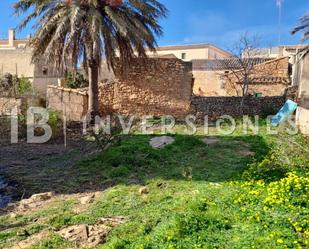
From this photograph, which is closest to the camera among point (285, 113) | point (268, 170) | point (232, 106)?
point (268, 170)

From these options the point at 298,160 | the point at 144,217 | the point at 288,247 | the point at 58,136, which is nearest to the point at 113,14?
the point at 58,136

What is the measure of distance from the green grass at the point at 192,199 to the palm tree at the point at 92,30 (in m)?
4.85

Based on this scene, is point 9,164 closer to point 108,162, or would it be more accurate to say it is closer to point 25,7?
point 108,162

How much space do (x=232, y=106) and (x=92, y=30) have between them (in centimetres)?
683

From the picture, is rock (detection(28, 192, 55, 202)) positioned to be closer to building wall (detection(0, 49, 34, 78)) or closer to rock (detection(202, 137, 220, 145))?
rock (detection(202, 137, 220, 145))

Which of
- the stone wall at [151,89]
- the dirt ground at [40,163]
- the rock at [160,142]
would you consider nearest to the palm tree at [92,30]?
the stone wall at [151,89]

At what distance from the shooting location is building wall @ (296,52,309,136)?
11842mm

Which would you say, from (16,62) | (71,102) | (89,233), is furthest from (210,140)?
(16,62)

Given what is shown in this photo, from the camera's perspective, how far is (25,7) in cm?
1454

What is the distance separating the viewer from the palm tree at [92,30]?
13.5 metres

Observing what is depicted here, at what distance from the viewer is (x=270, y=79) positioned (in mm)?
22812

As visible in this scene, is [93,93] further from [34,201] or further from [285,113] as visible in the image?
[34,201]

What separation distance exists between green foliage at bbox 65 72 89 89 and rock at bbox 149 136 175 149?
10.5m

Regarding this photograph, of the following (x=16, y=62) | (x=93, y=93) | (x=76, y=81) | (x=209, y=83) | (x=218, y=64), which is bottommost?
(x=93, y=93)
